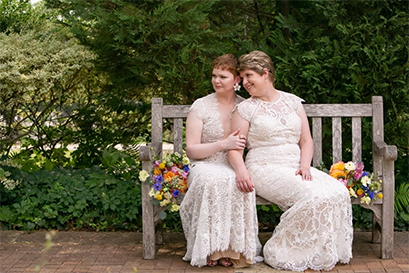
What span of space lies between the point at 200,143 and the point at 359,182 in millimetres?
1222

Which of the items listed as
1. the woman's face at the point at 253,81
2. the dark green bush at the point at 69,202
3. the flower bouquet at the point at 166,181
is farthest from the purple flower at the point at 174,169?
the dark green bush at the point at 69,202

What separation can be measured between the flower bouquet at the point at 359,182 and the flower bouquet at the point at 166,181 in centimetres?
114

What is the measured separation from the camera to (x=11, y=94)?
16.8ft

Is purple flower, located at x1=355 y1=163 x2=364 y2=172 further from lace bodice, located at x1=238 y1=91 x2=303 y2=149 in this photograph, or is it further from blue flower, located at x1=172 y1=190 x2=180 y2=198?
blue flower, located at x1=172 y1=190 x2=180 y2=198

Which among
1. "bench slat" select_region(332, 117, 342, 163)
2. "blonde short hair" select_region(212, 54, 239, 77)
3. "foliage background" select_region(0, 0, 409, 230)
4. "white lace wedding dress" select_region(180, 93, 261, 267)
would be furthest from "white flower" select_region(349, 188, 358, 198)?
"blonde short hair" select_region(212, 54, 239, 77)

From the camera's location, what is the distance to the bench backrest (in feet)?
14.3

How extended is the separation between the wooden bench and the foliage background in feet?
1.53

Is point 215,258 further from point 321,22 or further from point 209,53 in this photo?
point 321,22

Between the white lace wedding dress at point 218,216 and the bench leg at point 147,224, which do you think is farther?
the bench leg at point 147,224

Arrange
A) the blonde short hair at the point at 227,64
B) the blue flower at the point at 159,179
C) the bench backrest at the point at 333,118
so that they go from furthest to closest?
the bench backrest at the point at 333,118 < the blonde short hair at the point at 227,64 < the blue flower at the point at 159,179

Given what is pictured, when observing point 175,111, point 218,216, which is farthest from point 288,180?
point 175,111

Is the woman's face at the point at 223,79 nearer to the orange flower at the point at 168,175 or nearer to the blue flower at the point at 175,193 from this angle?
the orange flower at the point at 168,175

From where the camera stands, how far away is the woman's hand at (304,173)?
387cm

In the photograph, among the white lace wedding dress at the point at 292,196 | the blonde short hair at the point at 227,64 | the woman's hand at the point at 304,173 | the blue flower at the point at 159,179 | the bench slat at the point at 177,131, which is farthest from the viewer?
the bench slat at the point at 177,131
